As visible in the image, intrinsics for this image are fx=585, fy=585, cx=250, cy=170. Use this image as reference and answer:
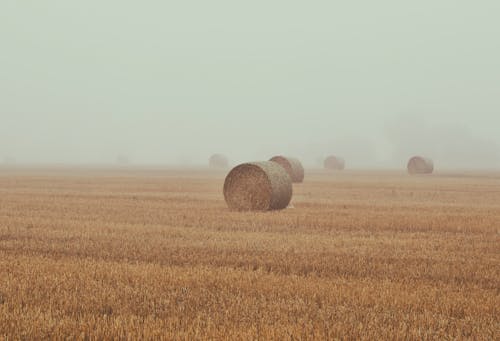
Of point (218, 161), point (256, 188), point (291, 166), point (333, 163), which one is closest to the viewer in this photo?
point (256, 188)

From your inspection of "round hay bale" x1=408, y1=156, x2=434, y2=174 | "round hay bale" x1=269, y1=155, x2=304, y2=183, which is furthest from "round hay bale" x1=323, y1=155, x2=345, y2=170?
"round hay bale" x1=269, y1=155, x2=304, y2=183

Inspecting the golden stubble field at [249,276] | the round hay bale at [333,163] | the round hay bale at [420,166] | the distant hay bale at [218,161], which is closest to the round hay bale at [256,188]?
the golden stubble field at [249,276]

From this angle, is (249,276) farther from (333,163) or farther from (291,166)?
(333,163)

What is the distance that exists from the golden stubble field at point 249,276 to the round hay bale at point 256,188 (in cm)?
240

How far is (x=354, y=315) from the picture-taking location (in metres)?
5.94

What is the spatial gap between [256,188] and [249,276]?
976 cm

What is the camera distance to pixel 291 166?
105 feet

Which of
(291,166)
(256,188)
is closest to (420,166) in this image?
(291,166)

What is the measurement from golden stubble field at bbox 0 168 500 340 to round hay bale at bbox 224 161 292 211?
240cm

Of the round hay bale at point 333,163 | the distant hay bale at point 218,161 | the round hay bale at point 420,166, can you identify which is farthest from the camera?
the distant hay bale at point 218,161

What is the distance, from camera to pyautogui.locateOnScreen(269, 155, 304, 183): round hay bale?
31711mm

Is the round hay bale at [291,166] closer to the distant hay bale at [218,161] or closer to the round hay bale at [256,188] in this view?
the round hay bale at [256,188]

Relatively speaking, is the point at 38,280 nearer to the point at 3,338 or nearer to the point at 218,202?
the point at 3,338

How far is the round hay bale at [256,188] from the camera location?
1720 cm
